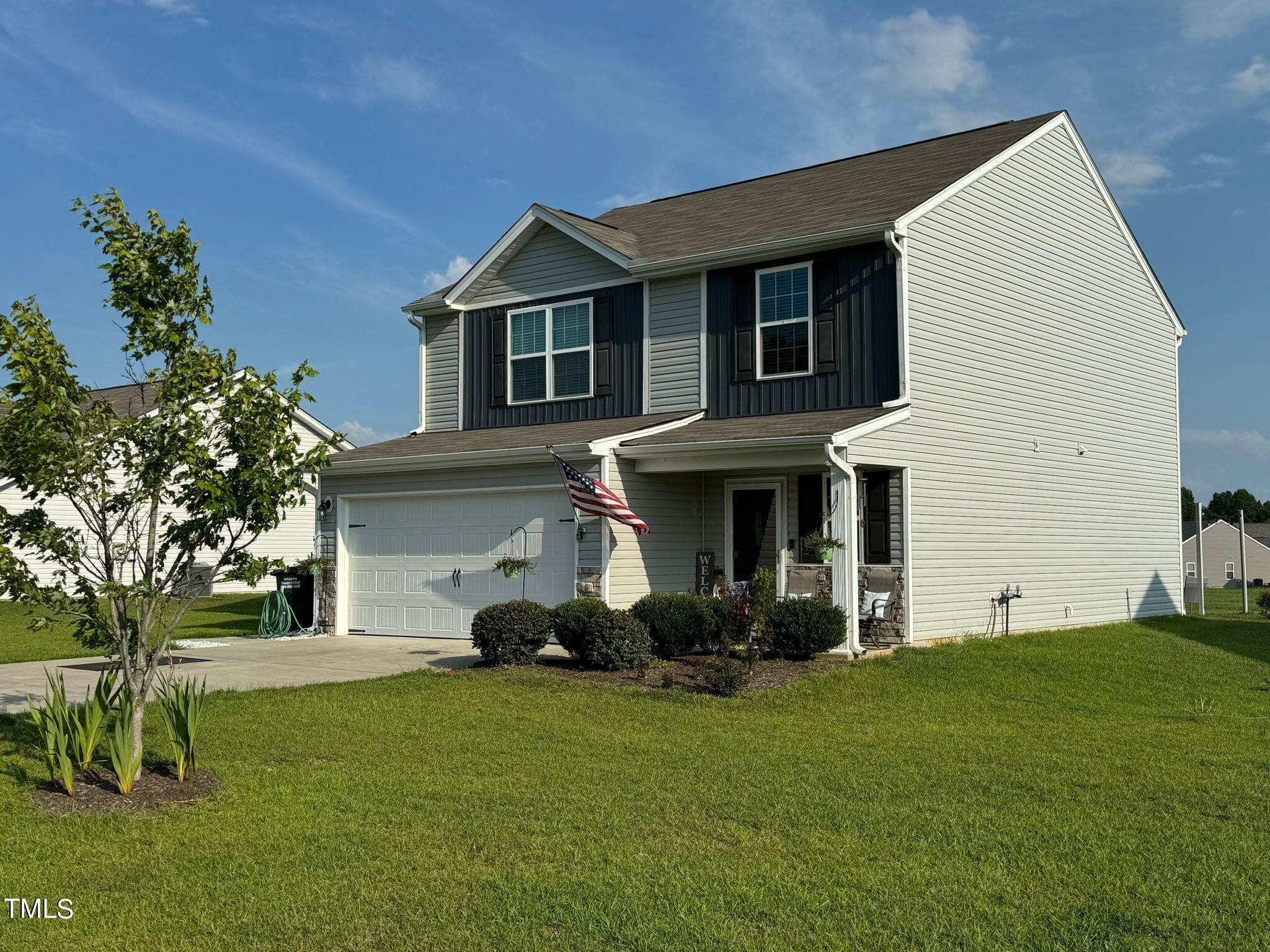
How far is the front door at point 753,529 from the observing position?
53.9ft

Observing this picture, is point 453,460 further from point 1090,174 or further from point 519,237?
point 1090,174

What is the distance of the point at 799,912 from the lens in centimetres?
501

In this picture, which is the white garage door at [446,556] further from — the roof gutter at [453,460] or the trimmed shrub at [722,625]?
the trimmed shrub at [722,625]

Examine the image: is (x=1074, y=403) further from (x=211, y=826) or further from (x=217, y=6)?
(x=211, y=826)

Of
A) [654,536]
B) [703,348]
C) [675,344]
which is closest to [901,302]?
[703,348]

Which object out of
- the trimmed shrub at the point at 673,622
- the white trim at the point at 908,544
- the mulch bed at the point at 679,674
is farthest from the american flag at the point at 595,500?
the white trim at the point at 908,544

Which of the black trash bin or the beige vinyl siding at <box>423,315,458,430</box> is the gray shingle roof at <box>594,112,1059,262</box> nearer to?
the beige vinyl siding at <box>423,315,458,430</box>

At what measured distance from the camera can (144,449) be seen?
730 centimetres

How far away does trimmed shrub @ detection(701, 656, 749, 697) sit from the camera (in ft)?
36.9

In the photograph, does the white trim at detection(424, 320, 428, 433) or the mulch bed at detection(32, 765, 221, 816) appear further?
the white trim at detection(424, 320, 428, 433)

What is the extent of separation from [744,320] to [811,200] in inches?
109

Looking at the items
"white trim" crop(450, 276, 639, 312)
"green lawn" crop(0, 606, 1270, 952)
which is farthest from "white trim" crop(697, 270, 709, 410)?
"green lawn" crop(0, 606, 1270, 952)

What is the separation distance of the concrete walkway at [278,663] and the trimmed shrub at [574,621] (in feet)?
4.28

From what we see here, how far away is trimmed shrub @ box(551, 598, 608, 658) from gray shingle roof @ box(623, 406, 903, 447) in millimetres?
2711
